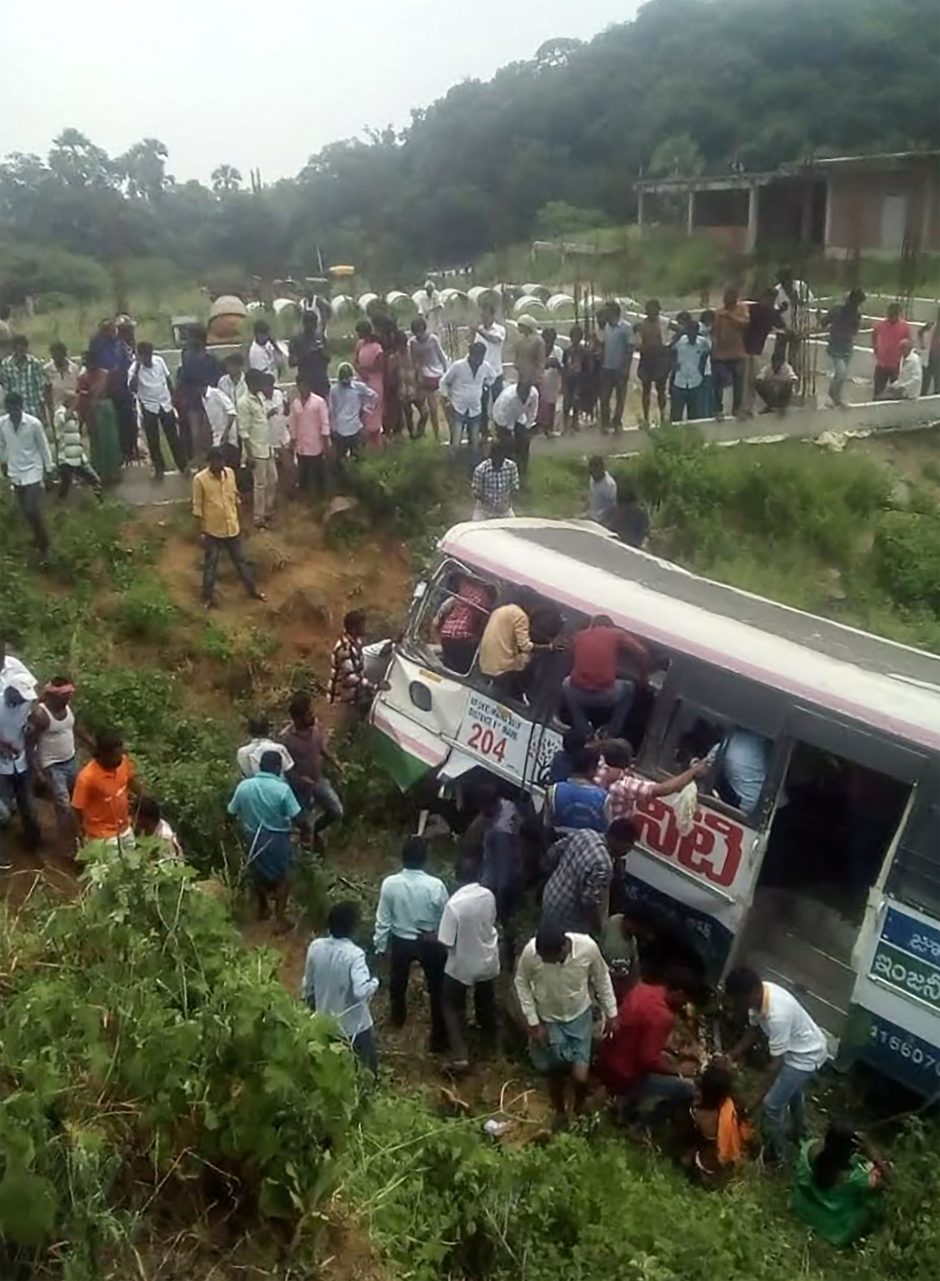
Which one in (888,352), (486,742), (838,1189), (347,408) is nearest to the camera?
(838,1189)

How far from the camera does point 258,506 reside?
11.8m

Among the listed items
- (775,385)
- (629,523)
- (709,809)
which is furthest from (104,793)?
(775,385)

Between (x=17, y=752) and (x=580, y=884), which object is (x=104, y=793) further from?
(x=580, y=884)

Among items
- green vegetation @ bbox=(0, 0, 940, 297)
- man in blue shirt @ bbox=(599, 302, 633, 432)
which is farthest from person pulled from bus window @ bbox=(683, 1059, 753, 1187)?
green vegetation @ bbox=(0, 0, 940, 297)

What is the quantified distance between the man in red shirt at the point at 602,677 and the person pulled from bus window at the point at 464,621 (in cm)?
110

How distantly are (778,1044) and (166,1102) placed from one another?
3.04 metres

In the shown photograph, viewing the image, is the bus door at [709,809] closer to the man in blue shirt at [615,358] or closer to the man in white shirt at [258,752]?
the man in white shirt at [258,752]

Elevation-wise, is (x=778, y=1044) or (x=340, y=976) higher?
(x=340, y=976)

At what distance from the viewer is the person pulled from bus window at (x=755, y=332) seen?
14.3 m

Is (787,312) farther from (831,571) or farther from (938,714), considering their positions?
(938,714)

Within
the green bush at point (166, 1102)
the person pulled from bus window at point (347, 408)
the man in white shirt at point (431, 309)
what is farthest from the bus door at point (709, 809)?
the man in white shirt at point (431, 309)

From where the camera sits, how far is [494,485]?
11.2 meters

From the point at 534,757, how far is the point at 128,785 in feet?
7.75

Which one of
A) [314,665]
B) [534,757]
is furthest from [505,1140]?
[314,665]
